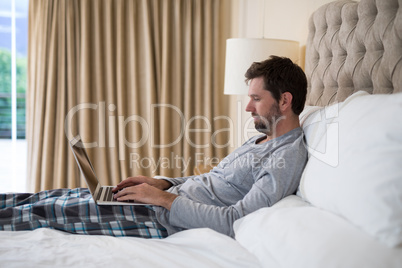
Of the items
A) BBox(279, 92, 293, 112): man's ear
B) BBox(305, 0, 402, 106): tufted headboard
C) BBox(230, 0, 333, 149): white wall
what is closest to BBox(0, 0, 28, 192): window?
BBox(230, 0, 333, 149): white wall

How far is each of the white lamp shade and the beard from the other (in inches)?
29.1

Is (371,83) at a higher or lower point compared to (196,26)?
lower

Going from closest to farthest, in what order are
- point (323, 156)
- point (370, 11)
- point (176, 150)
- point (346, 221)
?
point (346, 221) < point (323, 156) < point (370, 11) < point (176, 150)

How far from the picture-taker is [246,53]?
2.57m

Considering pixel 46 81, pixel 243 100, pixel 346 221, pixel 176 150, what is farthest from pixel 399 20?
pixel 46 81

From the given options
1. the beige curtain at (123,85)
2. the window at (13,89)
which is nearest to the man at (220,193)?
the beige curtain at (123,85)

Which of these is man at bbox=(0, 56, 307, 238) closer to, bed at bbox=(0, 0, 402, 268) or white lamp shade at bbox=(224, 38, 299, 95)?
bed at bbox=(0, 0, 402, 268)

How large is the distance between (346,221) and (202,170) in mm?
1699

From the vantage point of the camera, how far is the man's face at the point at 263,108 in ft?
6.06

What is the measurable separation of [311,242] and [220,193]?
0.79 meters

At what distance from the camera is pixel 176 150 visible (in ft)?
12.0

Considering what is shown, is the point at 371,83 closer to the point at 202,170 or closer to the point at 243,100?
the point at 202,170

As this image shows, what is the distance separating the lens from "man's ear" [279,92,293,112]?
184 cm

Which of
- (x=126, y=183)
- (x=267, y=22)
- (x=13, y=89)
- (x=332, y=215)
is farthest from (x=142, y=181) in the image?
(x=13, y=89)
